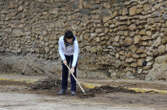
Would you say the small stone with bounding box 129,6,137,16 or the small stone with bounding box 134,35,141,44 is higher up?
the small stone with bounding box 129,6,137,16

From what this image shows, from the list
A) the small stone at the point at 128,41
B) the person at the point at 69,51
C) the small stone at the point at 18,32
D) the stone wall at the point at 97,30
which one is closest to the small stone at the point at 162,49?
the stone wall at the point at 97,30

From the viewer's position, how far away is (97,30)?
9750 mm

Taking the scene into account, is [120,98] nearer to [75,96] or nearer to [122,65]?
[75,96]

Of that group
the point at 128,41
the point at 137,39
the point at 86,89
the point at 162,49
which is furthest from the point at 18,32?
the point at 162,49

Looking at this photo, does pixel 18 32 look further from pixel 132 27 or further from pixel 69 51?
pixel 69 51

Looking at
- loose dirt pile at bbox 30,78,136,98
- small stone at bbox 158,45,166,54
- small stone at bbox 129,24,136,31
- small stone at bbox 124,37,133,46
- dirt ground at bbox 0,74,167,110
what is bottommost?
loose dirt pile at bbox 30,78,136,98

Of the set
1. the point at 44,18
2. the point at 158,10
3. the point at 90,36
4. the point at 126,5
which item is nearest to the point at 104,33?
the point at 90,36

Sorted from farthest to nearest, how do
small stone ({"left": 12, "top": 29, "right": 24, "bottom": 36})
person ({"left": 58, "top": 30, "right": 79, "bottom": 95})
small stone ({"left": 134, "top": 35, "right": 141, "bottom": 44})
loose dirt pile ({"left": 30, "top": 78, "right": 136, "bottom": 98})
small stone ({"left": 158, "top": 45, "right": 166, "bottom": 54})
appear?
small stone ({"left": 12, "top": 29, "right": 24, "bottom": 36}) < small stone ({"left": 134, "top": 35, "right": 141, "bottom": 44}) < small stone ({"left": 158, "top": 45, "right": 166, "bottom": 54}) < loose dirt pile ({"left": 30, "top": 78, "right": 136, "bottom": 98}) < person ({"left": 58, "top": 30, "right": 79, "bottom": 95})

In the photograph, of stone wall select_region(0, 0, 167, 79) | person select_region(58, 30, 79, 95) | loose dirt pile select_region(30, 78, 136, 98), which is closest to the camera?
person select_region(58, 30, 79, 95)

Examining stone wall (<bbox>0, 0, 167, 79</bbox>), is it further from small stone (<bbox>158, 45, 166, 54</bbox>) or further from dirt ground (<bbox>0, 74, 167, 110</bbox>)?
dirt ground (<bbox>0, 74, 167, 110</bbox>)

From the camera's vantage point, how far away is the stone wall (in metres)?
8.60

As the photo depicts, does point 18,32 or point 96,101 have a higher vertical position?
point 18,32

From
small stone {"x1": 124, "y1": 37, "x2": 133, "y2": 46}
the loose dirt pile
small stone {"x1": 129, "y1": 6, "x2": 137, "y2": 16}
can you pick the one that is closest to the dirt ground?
the loose dirt pile

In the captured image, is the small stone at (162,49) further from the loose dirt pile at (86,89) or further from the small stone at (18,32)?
the small stone at (18,32)
